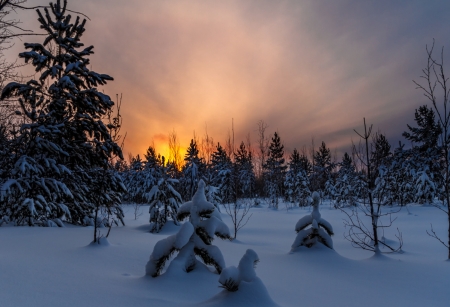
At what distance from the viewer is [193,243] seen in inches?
136

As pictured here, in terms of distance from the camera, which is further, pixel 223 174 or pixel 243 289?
pixel 223 174

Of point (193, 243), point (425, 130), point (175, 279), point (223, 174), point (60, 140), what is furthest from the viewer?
point (223, 174)

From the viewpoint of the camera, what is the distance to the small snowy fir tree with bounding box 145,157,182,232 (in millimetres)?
11039

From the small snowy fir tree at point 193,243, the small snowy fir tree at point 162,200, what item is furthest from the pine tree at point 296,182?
the small snowy fir tree at point 193,243

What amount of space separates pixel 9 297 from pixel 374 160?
7434mm

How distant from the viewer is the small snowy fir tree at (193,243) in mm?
3250

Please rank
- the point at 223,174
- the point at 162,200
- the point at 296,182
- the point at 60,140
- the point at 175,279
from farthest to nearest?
the point at 296,182
the point at 223,174
the point at 162,200
the point at 60,140
the point at 175,279

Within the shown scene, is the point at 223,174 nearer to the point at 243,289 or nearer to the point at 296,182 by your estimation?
the point at 296,182

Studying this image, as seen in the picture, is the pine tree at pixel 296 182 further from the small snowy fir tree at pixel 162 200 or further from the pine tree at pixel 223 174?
the small snowy fir tree at pixel 162 200

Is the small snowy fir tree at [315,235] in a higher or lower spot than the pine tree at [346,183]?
lower

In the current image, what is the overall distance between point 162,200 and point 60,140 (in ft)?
15.1

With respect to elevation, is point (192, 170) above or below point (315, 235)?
above

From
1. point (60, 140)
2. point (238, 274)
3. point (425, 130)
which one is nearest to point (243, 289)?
point (238, 274)

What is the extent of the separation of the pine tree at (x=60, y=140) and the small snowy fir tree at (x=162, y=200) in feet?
5.22
